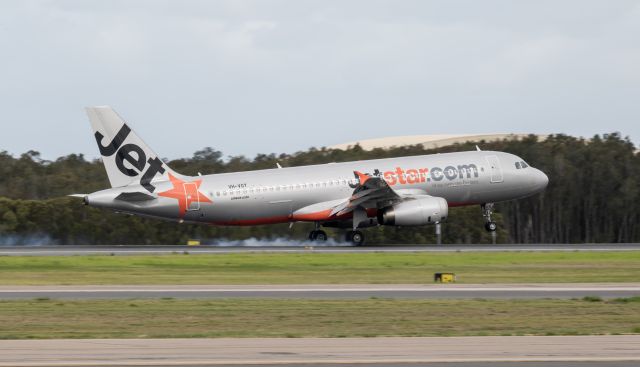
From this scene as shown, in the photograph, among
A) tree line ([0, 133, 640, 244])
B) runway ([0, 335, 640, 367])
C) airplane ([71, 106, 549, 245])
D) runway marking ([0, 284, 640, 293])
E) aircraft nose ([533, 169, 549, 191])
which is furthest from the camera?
tree line ([0, 133, 640, 244])

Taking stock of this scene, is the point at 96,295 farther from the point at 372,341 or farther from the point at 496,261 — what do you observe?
the point at 496,261

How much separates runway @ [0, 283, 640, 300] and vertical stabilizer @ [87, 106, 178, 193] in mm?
20805

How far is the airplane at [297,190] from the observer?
180 ft

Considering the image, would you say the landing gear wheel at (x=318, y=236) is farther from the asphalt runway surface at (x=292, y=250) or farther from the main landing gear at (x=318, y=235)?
the asphalt runway surface at (x=292, y=250)

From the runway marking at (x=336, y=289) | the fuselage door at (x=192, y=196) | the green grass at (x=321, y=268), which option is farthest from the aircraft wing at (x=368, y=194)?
the runway marking at (x=336, y=289)

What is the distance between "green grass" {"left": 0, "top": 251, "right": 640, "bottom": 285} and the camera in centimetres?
3806

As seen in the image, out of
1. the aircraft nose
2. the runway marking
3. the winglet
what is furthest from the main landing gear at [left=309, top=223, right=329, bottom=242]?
the runway marking

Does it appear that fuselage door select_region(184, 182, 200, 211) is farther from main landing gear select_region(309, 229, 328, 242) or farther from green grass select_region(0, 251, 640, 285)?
main landing gear select_region(309, 229, 328, 242)

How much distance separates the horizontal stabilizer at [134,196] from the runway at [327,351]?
3237 cm

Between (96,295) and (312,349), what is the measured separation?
515 inches

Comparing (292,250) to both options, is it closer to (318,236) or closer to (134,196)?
(318,236)

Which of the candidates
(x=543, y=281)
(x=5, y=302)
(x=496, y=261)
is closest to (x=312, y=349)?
(x=5, y=302)

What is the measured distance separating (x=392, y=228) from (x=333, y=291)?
139ft

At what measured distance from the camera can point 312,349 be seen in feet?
67.6
